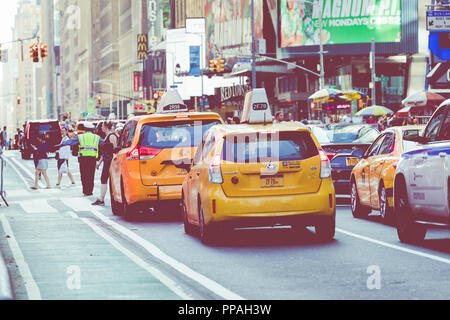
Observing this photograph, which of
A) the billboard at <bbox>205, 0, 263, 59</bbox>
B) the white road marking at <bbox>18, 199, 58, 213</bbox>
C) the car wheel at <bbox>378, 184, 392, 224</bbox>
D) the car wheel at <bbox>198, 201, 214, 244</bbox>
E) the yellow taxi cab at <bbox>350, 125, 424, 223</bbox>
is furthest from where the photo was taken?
the billboard at <bbox>205, 0, 263, 59</bbox>

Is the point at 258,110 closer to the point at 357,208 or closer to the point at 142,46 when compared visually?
the point at 357,208

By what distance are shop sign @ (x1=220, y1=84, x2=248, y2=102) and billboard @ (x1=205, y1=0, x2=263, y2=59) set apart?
3809 millimetres

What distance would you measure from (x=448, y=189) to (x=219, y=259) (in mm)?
2719

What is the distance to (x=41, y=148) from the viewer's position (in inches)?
1227

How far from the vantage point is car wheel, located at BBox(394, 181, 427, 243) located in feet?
44.1

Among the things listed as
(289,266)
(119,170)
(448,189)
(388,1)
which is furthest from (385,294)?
(388,1)

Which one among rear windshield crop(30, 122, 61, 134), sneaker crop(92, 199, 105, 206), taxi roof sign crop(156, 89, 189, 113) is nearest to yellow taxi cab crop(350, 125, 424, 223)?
taxi roof sign crop(156, 89, 189, 113)

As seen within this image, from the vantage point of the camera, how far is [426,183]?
12.6m

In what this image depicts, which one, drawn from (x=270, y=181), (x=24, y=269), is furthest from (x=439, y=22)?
(x=24, y=269)

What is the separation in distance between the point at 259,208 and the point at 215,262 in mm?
1697

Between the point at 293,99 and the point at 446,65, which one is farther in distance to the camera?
the point at 293,99

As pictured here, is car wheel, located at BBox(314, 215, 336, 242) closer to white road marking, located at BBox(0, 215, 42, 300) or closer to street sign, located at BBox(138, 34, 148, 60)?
white road marking, located at BBox(0, 215, 42, 300)

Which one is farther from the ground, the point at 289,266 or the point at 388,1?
the point at 388,1

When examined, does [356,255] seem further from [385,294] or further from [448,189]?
[385,294]
